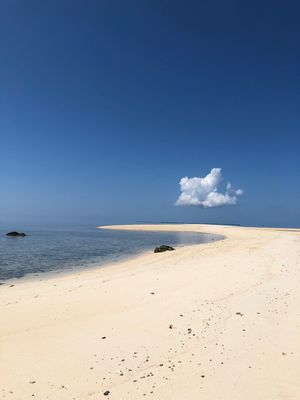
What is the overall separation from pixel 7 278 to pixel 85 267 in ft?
17.3

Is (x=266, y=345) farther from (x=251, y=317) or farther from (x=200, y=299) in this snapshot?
(x=200, y=299)

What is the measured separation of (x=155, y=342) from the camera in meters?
6.91

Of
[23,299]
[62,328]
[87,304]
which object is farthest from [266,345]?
[23,299]

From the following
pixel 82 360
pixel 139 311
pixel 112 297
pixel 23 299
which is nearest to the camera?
pixel 82 360

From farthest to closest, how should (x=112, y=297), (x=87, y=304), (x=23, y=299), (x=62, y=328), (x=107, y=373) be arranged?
1. (x=23, y=299)
2. (x=112, y=297)
3. (x=87, y=304)
4. (x=62, y=328)
5. (x=107, y=373)

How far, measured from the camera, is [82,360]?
610 cm

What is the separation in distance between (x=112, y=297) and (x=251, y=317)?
15.3 feet

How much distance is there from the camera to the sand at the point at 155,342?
5184 mm

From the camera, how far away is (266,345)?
673 centimetres

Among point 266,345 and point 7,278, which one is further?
point 7,278

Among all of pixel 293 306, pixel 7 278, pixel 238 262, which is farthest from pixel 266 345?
pixel 7 278

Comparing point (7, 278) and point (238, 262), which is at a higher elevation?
point (238, 262)

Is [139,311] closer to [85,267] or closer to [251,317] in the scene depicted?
[251,317]

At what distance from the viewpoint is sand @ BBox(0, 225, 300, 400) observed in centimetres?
518
